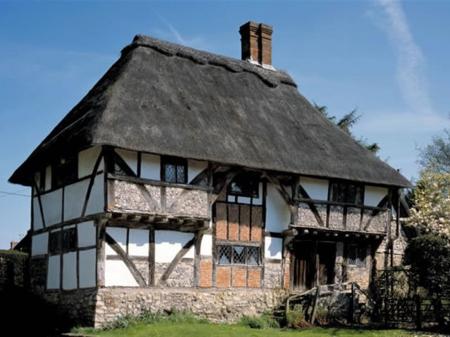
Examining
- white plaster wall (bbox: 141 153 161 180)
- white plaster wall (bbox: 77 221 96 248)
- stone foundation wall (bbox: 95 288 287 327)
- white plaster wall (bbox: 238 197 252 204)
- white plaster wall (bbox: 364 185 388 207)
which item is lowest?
stone foundation wall (bbox: 95 288 287 327)

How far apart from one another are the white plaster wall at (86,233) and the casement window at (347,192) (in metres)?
8.70

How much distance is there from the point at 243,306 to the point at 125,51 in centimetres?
960

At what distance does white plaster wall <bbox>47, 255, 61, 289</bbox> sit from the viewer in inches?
891

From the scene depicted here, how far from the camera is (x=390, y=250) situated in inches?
1056

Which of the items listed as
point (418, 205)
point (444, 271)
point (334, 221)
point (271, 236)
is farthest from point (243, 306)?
point (418, 205)

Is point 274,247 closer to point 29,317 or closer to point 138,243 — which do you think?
point 138,243

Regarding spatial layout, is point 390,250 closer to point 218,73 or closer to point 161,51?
point 218,73

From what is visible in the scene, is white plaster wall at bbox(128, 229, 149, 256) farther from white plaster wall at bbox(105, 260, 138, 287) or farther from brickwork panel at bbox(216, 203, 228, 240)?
brickwork panel at bbox(216, 203, 228, 240)

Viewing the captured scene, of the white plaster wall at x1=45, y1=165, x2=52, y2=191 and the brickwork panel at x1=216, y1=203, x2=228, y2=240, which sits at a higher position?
the white plaster wall at x1=45, y1=165, x2=52, y2=191

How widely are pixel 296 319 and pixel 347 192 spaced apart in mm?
5270

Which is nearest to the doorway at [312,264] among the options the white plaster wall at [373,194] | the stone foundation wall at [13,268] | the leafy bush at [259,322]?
the white plaster wall at [373,194]

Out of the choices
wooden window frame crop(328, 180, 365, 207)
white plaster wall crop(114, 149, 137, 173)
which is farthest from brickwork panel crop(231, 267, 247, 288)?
white plaster wall crop(114, 149, 137, 173)

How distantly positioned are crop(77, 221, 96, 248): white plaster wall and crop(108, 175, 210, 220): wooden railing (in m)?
1.25

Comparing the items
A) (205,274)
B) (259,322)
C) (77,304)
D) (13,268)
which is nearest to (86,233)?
(77,304)
